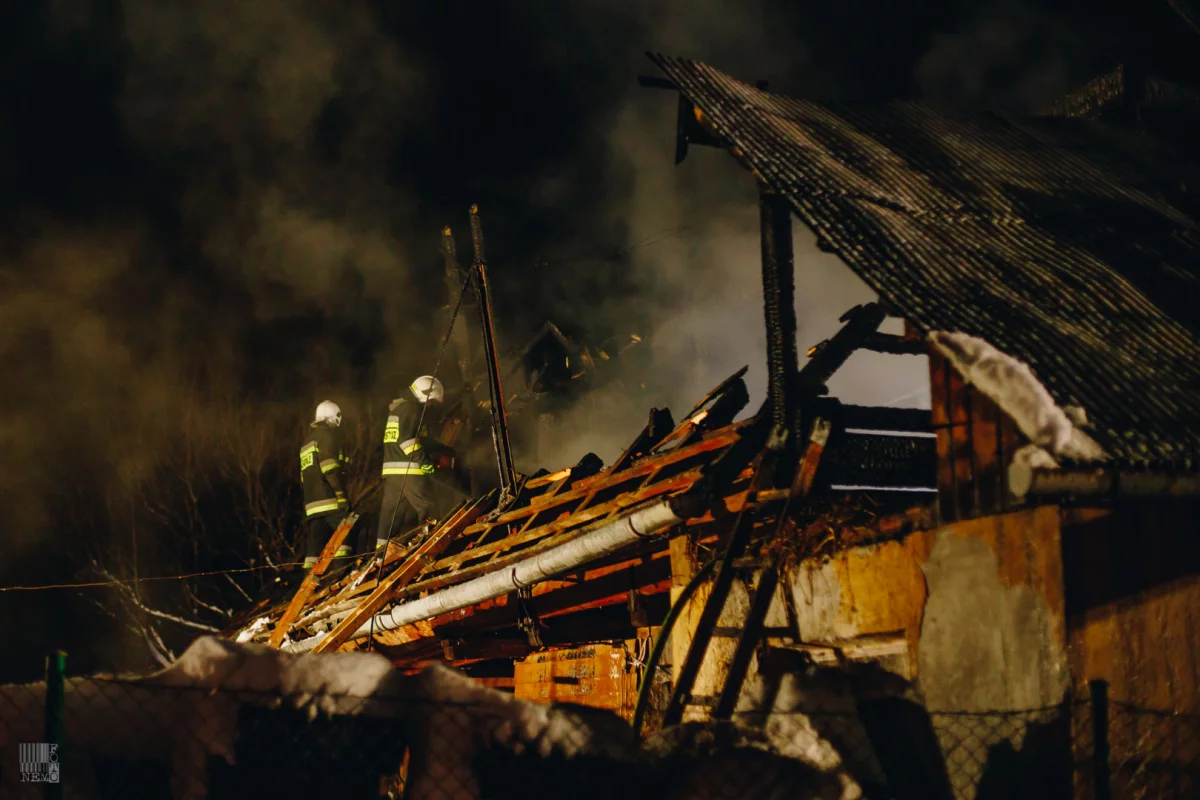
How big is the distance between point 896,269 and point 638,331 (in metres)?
18.2

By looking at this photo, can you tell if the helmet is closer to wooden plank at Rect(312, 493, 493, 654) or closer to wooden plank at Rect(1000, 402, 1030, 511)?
wooden plank at Rect(312, 493, 493, 654)

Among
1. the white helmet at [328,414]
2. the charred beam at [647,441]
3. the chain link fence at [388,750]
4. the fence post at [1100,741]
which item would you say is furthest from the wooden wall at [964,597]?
the white helmet at [328,414]

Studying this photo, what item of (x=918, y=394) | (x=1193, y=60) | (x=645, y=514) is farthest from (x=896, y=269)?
(x=918, y=394)

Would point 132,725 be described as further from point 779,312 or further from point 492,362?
point 492,362

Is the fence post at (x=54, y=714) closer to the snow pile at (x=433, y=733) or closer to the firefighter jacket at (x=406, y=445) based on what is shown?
the snow pile at (x=433, y=733)

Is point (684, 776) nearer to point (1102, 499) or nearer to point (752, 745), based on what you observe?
point (752, 745)

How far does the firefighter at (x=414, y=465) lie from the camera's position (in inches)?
470

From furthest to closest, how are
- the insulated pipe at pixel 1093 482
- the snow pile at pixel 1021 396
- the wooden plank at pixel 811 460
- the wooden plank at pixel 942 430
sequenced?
the wooden plank at pixel 811 460
the wooden plank at pixel 942 430
the snow pile at pixel 1021 396
the insulated pipe at pixel 1093 482

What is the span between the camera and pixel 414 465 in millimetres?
11883

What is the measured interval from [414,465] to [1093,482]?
8831 mm

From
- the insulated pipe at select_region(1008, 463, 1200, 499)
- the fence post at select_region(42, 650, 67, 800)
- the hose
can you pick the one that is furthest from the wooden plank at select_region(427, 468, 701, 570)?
the fence post at select_region(42, 650, 67, 800)

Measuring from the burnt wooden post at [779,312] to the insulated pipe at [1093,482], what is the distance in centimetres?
210

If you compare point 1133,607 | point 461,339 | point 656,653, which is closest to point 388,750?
point 656,653

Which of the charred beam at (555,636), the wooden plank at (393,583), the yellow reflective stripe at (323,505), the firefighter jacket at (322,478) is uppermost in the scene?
the firefighter jacket at (322,478)
